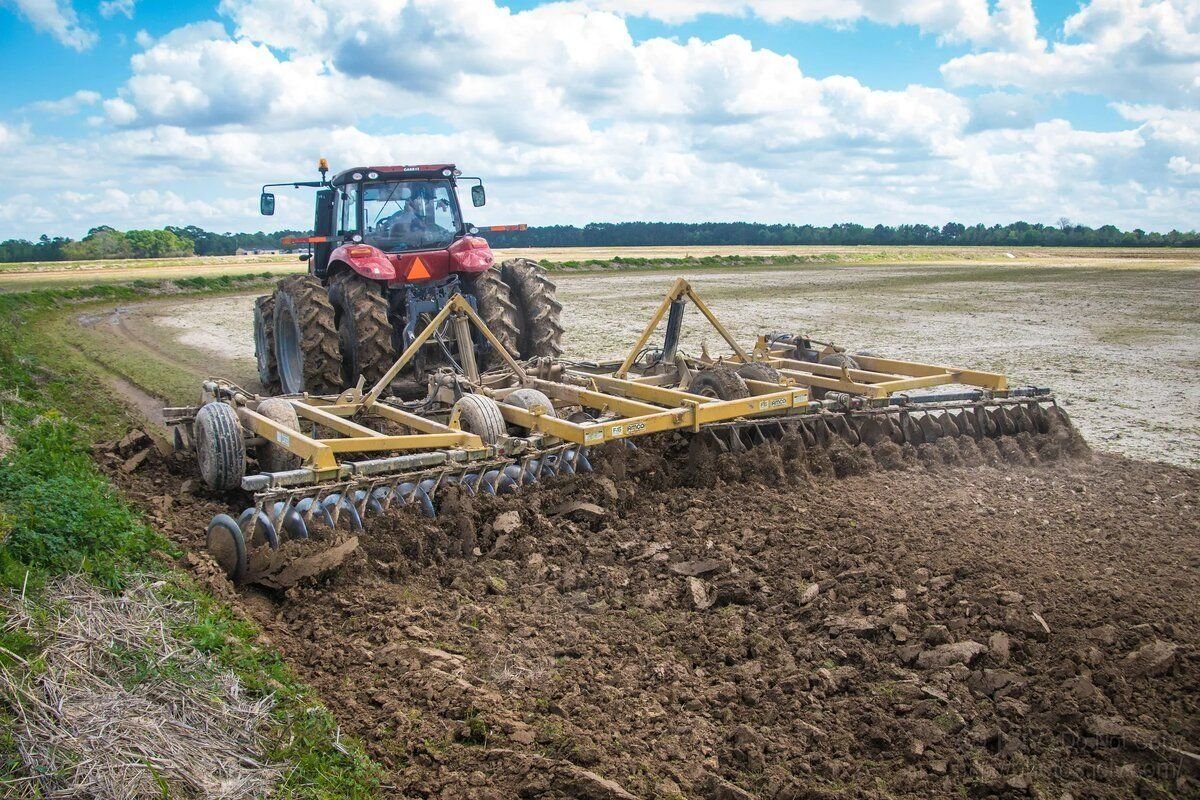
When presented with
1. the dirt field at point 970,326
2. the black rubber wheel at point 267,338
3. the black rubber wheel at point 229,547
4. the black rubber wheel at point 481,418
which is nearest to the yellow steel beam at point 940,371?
the dirt field at point 970,326

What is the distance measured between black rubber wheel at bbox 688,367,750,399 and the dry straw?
15.1ft

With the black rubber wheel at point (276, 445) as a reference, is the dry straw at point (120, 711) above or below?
below

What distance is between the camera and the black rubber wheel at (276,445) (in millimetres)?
7125

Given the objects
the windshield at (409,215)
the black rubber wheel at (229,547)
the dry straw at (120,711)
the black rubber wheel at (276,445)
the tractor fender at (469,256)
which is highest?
the windshield at (409,215)

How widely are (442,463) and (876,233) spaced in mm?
71686

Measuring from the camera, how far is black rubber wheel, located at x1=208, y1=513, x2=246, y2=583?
530cm

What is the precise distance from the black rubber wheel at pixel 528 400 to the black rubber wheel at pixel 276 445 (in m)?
1.54

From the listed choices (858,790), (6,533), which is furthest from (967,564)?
(6,533)

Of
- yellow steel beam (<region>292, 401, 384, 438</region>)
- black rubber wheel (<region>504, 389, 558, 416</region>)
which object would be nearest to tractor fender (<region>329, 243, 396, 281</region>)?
yellow steel beam (<region>292, 401, 384, 438</region>)

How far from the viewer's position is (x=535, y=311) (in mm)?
10281

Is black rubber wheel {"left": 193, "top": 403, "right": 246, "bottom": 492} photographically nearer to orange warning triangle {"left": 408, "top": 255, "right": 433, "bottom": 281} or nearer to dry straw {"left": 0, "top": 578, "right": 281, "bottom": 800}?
dry straw {"left": 0, "top": 578, "right": 281, "bottom": 800}

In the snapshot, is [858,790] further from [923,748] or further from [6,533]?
[6,533]

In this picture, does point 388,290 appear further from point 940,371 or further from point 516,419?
point 940,371

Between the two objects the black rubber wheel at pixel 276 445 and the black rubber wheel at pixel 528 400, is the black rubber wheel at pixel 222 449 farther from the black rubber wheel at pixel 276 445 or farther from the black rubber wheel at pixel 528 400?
the black rubber wheel at pixel 528 400
